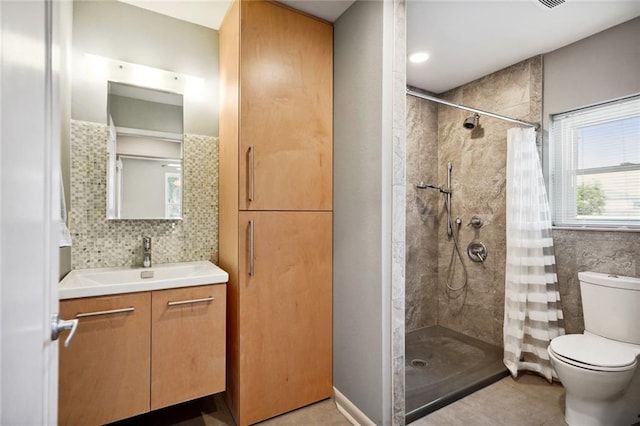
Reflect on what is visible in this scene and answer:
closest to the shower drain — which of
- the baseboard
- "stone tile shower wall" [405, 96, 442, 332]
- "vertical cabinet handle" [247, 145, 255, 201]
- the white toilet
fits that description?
"stone tile shower wall" [405, 96, 442, 332]

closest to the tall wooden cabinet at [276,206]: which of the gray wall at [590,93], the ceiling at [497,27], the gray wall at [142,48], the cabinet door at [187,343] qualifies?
the cabinet door at [187,343]

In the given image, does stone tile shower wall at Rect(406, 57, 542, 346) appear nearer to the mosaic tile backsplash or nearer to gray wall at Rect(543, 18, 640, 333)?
gray wall at Rect(543, 18, 640, 333)

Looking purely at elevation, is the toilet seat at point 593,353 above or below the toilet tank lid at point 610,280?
below

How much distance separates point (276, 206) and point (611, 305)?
2.19m

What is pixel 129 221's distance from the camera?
2039 mm

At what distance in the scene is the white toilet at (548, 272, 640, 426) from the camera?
173cm

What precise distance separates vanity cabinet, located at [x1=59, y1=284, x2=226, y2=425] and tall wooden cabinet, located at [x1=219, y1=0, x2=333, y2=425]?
167 millimetres

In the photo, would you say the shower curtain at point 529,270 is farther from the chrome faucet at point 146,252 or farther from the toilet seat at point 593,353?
→ the chrome faucet at point 146,252

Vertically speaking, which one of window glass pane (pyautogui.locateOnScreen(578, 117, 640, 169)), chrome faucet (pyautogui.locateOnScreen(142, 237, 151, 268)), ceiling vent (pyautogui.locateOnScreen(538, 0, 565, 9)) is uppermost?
ceiling vent (pyautogui.locateOnScreen(538, 0, 565, 9))

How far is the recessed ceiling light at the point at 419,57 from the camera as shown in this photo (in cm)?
261

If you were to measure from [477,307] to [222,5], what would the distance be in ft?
10.5

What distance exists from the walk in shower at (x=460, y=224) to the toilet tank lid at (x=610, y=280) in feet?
2.25

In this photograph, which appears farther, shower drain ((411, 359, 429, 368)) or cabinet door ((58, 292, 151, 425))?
shower drain ((411, 359, 429, 368))

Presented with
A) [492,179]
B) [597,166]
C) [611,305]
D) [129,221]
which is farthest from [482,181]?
[129,221]
